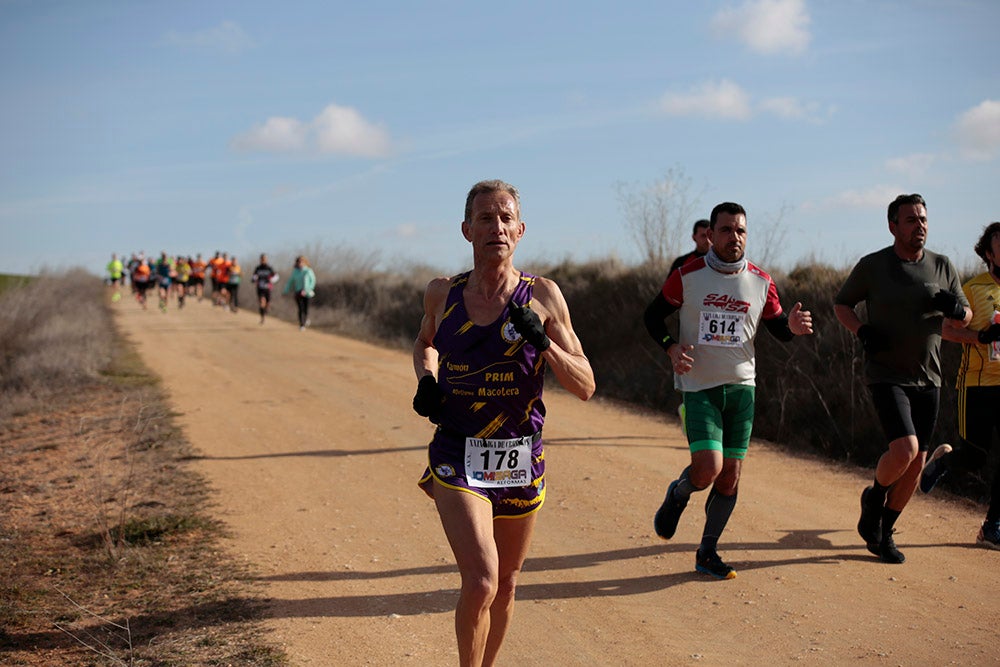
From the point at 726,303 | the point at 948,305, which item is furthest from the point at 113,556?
the point at 948,305

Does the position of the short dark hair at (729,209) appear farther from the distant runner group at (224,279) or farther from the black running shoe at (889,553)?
the distant runner group at (224,279)

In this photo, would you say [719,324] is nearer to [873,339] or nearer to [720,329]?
[720,329]

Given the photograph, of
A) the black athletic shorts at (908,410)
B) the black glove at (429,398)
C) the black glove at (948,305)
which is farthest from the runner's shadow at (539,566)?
the black glove at (429,398)

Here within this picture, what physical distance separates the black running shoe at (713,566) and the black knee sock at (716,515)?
45mm

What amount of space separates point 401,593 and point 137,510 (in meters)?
2.97

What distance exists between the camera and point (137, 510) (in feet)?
26.0

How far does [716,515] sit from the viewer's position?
240 inches

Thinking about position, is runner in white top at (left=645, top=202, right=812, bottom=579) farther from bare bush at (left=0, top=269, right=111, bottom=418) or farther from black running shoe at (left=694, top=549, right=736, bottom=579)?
bare bush at (left=0, top=269, right=111, bottom=418)

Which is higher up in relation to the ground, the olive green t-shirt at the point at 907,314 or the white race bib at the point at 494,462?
the olive green t-shirt at the point at 907,314

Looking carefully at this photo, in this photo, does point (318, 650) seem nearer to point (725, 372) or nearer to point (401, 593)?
point (401, 593)

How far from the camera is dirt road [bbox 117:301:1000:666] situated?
5098mm

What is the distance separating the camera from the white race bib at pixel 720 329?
5.94 m

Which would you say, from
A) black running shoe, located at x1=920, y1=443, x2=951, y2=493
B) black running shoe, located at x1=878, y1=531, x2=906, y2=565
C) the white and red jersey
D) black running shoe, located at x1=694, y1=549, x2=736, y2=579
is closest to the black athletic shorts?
black running shoe, located at x1=878, y1=531, x2=906, y2=565

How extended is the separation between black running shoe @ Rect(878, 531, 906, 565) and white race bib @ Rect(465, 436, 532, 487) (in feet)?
11.2
